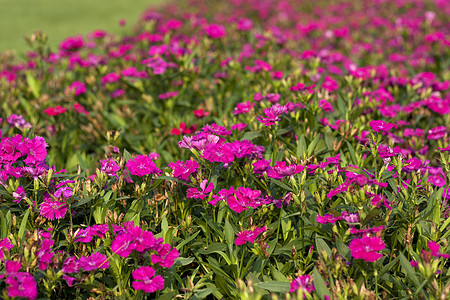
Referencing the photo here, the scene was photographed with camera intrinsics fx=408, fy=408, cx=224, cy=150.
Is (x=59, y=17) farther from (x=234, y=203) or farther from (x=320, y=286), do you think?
(x=320, y=286)

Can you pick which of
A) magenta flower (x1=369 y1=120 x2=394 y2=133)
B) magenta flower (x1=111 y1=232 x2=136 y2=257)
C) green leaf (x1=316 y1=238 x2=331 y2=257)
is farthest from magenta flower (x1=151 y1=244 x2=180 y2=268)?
magenta flower (x1=369 y1=120 x2=394 y2=133)

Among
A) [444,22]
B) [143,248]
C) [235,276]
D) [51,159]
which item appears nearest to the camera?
[143,248]

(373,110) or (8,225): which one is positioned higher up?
(373,110)

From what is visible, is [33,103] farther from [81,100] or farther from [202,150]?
[202,150]

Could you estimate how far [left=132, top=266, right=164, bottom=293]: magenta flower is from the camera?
72.2 inches

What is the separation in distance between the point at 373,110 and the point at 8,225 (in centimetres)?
301

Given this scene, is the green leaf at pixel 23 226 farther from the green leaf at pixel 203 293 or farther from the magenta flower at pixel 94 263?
the green leaf at pixel 203 293

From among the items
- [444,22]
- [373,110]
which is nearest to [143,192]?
[373,110]

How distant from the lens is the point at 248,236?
6.79 ft

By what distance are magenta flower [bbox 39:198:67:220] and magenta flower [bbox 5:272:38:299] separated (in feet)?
1.55

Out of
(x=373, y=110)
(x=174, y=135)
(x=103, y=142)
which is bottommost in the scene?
(x=103, y=142)

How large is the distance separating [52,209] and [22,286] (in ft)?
1.91

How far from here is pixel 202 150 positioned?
2381mm

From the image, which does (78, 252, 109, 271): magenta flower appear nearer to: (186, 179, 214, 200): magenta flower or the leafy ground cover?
the leafy ground cover
